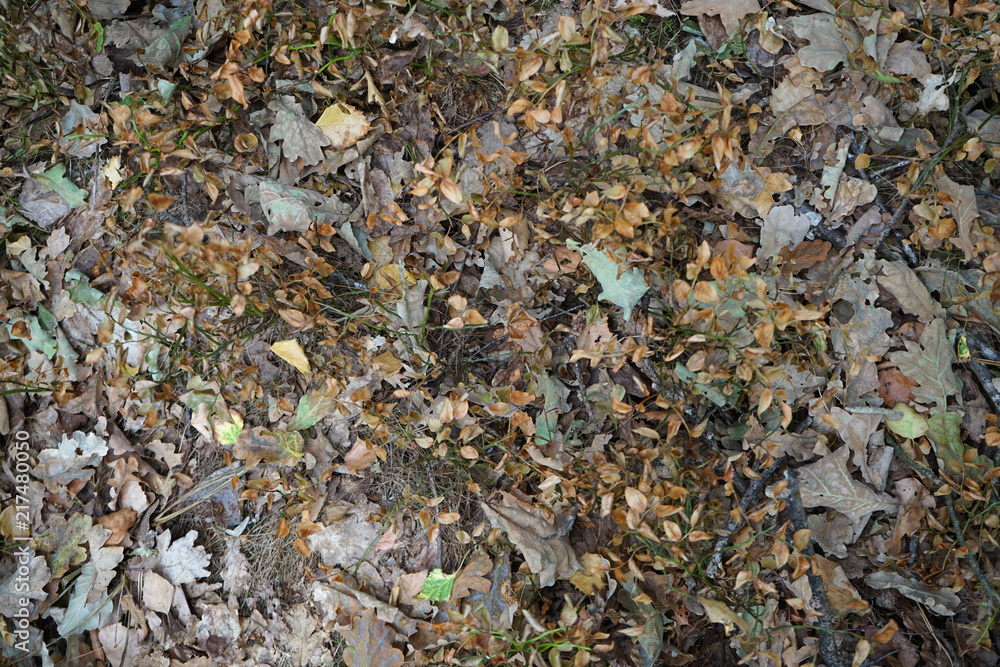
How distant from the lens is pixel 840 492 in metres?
1.91

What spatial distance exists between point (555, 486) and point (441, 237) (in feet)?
3.19

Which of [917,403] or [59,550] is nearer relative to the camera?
[917,403]

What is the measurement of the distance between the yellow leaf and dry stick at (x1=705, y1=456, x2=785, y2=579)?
152 centimetres

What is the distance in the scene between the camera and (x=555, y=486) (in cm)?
201

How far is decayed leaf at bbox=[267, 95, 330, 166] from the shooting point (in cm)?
225

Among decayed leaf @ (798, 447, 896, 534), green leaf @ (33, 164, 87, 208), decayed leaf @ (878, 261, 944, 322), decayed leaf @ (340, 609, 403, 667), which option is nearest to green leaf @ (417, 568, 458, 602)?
decayed leaf @ (340, 609, 403, 667)

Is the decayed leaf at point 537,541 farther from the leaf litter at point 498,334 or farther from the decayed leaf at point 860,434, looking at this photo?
the decayed leaf at point 860,434

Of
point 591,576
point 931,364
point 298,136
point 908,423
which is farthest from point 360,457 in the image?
point 931,364

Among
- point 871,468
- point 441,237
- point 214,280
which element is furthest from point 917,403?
point 214,280

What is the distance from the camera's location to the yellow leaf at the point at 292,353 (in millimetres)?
2102

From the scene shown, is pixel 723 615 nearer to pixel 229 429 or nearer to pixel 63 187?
pixel 229 429

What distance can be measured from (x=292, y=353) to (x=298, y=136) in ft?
2.74

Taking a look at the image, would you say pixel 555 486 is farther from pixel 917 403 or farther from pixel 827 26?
pixel 827 26

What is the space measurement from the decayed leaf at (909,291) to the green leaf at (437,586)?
178cm
